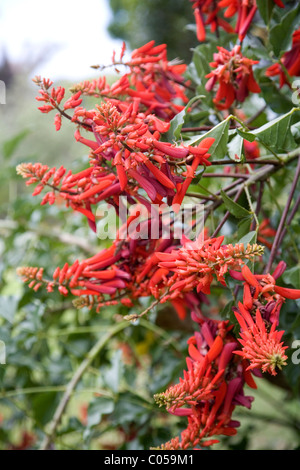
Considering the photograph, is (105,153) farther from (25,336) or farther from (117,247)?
(25,336)

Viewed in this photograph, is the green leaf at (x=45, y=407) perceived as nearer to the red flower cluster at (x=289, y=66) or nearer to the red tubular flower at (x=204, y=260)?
the red tubular flower at (x=204, y=260)

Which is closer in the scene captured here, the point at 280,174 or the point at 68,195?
the point at 68,195

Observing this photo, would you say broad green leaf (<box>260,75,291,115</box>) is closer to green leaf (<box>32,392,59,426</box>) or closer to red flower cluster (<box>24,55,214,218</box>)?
red flower cluster (<box>24,55,214,218</box>)

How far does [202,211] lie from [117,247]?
99 mm

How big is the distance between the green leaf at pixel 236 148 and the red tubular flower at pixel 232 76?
0.24ft

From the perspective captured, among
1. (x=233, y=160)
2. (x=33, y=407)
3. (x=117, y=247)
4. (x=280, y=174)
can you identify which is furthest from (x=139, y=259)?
(x=33, y=407)

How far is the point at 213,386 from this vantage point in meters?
0.40

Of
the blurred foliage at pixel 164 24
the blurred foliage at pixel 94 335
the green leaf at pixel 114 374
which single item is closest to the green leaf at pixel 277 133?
the blurred foliage at pixel 94 335

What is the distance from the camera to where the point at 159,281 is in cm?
45

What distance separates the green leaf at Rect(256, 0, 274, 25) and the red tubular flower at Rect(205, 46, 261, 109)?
8 cm

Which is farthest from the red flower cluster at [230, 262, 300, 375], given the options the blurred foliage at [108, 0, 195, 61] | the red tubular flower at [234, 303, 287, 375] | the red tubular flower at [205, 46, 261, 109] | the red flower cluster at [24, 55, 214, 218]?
the blurred foliage at [108, 0, 195, 61]

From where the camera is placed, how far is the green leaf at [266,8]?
53 cm

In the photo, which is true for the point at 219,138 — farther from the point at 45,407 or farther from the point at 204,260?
the point at 45,407

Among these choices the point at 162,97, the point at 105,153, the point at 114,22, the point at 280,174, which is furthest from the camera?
the point at 114,22
